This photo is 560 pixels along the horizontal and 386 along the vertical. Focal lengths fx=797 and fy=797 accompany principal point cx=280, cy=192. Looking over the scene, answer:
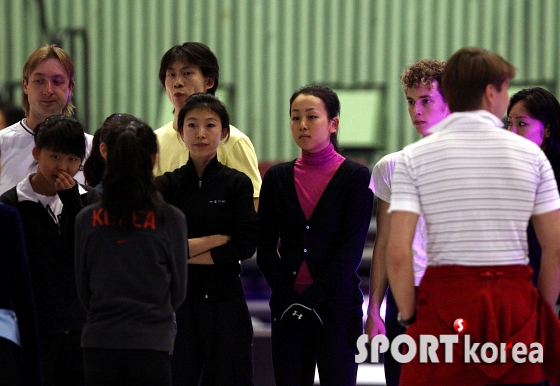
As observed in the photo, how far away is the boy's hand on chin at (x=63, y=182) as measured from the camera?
2609 mm

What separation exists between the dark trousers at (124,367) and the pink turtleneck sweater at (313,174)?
82 cm

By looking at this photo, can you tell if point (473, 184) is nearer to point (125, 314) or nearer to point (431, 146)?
point (431, 146)

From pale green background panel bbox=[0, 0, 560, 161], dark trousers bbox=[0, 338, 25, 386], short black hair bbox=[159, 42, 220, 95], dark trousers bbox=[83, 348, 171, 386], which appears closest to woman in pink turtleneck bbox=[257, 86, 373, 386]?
short black hair bbox=[159, 42, 220, 95]

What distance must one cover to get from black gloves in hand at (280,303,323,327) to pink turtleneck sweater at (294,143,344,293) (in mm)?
319

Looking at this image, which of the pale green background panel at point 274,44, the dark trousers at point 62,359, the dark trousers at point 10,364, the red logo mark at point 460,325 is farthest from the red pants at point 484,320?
the pale green background panel at point 274,44

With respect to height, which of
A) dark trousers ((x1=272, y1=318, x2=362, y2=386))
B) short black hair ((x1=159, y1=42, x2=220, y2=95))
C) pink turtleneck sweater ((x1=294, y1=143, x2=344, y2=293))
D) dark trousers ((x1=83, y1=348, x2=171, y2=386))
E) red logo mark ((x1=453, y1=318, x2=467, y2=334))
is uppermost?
short black hair ((x1=159, y1=42, x2=220, y2=95))

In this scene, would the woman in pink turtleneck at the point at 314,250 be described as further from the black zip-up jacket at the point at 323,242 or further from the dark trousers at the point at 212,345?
the dark trousers at the point at 212,345

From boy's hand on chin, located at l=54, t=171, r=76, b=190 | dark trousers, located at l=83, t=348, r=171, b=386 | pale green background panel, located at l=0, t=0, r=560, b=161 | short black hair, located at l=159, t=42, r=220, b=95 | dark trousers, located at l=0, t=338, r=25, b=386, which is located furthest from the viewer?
pale green background panel, located at l=0, t=0, r=560, b=161

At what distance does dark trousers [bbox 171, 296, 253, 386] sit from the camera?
2721mm

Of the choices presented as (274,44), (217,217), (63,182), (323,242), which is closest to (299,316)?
(323,242)

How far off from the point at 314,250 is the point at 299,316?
24 cm

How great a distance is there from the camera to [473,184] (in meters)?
2.03

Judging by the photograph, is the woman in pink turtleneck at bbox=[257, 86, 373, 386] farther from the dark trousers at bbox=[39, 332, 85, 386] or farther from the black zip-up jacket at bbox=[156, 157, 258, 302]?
the dark trousers at bbox=[39, 332, 85, 386]

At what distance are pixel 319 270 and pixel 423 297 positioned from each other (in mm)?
725
